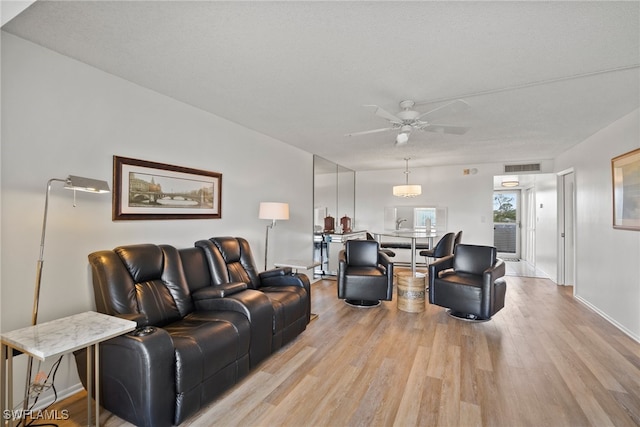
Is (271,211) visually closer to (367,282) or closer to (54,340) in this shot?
(367,282)

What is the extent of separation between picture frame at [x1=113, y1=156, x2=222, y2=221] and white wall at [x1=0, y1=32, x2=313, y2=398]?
0.07 meters

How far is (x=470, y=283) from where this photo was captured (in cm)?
382

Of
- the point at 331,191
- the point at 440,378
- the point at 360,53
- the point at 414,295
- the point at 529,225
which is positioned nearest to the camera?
the point at 360,53

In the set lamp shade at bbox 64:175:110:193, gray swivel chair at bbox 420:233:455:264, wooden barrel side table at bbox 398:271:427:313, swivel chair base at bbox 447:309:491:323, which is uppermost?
lamp shade at bbox 64:175:110:193

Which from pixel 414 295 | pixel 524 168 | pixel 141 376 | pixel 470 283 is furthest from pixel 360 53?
pixel 524 168

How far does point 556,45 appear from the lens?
2.06 meters

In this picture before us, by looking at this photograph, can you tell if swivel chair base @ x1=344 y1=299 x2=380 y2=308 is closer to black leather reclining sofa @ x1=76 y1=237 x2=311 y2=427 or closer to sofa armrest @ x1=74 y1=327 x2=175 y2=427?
black leather reclining sofa @ x1=76 y1=237 x2=311 y2=427

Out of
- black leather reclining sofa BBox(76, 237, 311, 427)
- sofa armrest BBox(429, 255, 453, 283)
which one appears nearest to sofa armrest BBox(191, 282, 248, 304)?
black leather reclining sofa BBox(76, 237, 311, 427)

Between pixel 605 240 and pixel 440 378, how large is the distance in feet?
10.6

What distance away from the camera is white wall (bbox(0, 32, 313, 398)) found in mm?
2029

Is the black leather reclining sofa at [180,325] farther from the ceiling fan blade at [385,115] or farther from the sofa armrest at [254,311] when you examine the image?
the ceiling fan blade at [385,115]

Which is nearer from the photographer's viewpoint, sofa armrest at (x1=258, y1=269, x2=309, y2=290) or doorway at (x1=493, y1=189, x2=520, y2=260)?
sofa armrest at (x1=258, y1=269, x2=309, y2=290)

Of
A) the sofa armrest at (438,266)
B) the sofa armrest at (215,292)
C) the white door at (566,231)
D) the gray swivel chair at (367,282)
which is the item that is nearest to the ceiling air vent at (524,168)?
the white door at (566,231)

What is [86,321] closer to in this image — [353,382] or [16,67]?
[16,67]
